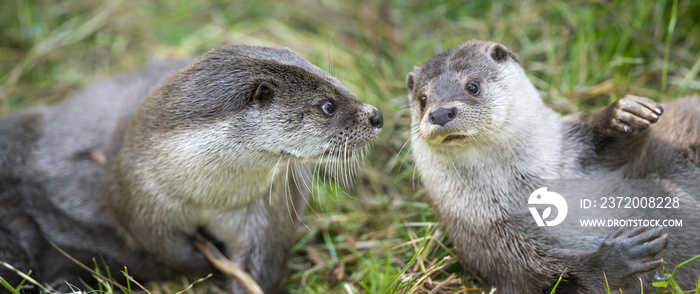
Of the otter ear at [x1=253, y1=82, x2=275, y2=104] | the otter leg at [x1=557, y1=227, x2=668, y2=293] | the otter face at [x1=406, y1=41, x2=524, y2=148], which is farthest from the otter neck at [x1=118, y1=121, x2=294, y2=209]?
the otter leg at [x1=557, y1=227, x2=668, y2=293]

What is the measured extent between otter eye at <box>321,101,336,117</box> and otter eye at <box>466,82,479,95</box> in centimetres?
56

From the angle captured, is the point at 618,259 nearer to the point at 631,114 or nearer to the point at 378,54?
the point at 631,114

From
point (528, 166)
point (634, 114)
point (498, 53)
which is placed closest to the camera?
point (634, 114)

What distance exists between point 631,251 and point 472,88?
872 millimetres

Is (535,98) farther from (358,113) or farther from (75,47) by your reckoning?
(75,47)

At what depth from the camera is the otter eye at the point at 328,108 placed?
9.24 ft

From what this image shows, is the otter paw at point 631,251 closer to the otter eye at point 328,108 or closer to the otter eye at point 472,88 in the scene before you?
the otter eye at point 472,88

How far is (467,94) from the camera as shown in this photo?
274 centimetres

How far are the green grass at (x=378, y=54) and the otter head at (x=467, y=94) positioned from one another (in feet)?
1.89

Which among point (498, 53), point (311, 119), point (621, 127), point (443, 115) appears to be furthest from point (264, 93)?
point (621, 127)

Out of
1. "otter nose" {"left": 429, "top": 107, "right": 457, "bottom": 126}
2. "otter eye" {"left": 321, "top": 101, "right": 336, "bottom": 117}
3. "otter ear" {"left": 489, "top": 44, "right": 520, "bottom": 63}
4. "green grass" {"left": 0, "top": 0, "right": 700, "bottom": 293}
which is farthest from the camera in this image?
"green grass" {"left": 0, "top": 0, "right": 700, "bottom": 293}

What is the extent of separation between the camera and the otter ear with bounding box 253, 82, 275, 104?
8.97ft

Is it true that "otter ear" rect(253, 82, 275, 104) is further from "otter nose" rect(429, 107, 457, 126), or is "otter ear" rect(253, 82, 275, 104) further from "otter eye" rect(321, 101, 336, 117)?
"otter nose" rect(429, 107, 457, 126)

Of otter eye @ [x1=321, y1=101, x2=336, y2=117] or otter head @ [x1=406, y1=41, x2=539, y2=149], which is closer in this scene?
otter head @ [x1=406, y1=41, x2=539, y2=149]
